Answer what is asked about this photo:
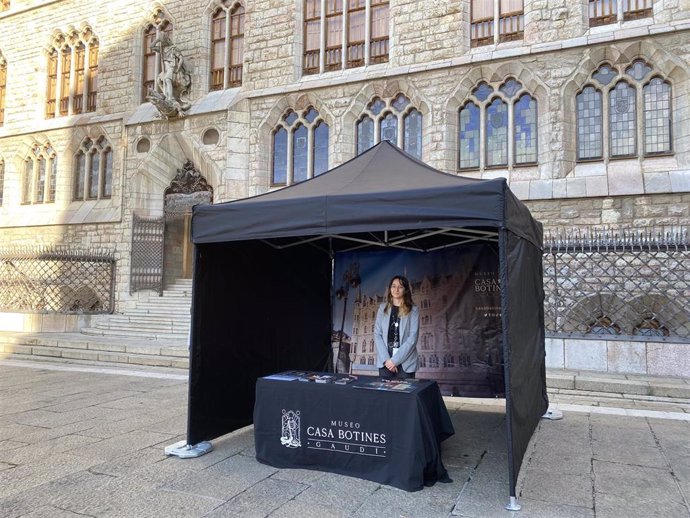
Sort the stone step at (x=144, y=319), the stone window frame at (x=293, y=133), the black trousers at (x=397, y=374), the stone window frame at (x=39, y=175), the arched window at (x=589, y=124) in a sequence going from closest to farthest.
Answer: the black trousers at (x=397, y=374) → the arched window at (x=589, y=124) → the stone step at (x=144, y=319) → the stone window frame at (x=293, y=133) → the stone window frame at (x=39, y=175)

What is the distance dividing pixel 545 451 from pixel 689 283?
6.41 metres

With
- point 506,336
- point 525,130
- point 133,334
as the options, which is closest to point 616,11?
point 525,130

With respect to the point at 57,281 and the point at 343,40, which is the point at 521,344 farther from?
the point at 57,281

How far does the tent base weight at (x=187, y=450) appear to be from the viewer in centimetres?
465

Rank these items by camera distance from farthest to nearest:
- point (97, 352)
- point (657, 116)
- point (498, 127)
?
point (498, 127), point (657, 116), point (97, 352)

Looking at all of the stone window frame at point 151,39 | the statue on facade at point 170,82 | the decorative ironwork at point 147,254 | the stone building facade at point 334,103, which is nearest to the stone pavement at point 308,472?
the stone building facade at point 334,103

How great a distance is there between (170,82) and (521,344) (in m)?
16.2

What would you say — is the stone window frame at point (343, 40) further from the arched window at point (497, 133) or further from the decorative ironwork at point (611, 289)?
the decorative ironwork at point (611, 289)

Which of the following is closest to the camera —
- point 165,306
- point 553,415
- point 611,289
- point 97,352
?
point 553,415

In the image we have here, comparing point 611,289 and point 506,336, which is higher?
point 611,289

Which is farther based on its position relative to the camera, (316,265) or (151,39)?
(151,39)

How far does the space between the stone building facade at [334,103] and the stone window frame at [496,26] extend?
1.8 inches

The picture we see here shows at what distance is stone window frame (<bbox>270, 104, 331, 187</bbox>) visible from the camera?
15.8 meters

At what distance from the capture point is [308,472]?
171 inches
